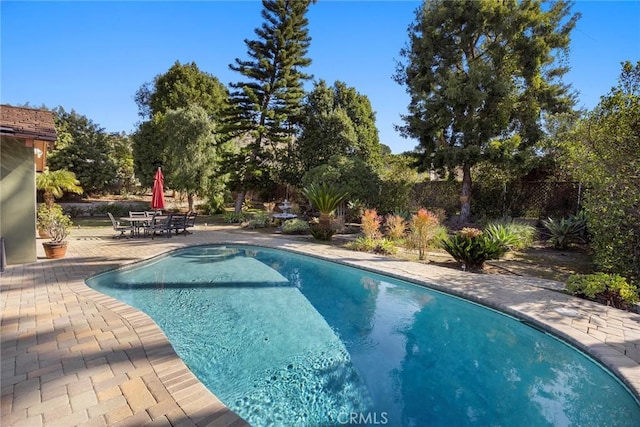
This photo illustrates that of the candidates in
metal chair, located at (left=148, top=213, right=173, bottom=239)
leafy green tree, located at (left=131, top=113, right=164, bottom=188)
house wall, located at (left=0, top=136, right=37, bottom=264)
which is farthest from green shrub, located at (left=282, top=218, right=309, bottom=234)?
leafy green tree, located at (left=131, top=113, right=164, bottom=188)

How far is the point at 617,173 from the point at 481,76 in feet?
26.5

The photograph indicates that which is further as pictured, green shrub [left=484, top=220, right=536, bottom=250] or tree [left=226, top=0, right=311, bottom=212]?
tree [left=226, top=0, right=311, bottom=212]

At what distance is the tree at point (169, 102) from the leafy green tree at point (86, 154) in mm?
2749

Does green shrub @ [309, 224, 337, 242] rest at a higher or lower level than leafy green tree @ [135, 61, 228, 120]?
lower

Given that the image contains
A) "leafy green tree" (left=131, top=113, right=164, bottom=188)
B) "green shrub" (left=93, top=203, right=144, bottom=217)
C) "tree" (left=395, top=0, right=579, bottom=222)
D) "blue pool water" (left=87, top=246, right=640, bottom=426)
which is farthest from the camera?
"leafy green tree" (left=131, top=113, right=164, bottom=188)

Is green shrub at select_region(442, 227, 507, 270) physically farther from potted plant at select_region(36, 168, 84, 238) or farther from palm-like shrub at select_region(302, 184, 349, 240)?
potted plant at select_region(36, 168, 84, 238)

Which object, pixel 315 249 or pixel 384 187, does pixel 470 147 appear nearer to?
pixel 384 187

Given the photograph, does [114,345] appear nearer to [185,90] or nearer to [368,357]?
[368,357]

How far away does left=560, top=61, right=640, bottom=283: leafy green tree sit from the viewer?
19.6 feet

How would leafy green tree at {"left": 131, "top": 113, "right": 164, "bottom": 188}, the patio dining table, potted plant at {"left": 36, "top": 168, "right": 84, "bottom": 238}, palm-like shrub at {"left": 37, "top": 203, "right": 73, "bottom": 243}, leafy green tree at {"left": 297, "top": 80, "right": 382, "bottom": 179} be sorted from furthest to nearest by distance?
1. leafy green tree at {"left": 131, "top": 113, "right": 164, "bottom": 188}
2. leafy green tree at {"left": 297, "top": 80, "right": 382, "bottom": 179}
3. potted plant at {"left": 36, "top": 168, "right": 84, "bottom": 238}
4. the patio dining table
5. palm-like shrub at {"left": 37, "top": 203, "right": 73, "bottom": 243}

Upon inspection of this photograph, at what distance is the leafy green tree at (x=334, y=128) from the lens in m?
17.7

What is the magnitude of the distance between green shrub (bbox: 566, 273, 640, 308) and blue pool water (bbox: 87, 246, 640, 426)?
70.8 inches

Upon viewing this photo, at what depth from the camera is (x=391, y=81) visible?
16641 mm

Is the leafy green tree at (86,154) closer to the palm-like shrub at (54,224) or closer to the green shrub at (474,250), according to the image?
the palm-like shrub at (54,224)
